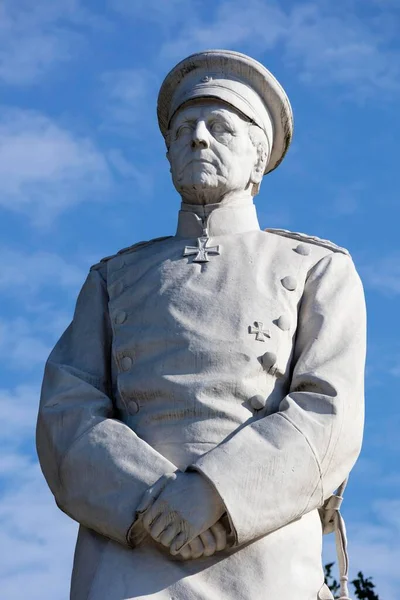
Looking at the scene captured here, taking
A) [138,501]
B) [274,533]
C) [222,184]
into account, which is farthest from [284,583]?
[222,184]

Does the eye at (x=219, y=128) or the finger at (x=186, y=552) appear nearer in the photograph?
the finger at (x=186, y=552)

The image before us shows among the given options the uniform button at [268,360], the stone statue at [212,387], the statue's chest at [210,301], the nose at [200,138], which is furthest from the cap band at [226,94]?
the uniform button at [268,360]

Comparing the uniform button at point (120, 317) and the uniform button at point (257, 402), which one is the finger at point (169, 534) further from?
the uniform button at point (120, 317)

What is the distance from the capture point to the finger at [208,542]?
8.54 meters

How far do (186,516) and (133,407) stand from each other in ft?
3.19

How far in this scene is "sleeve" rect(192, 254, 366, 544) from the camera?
8555 millimetres

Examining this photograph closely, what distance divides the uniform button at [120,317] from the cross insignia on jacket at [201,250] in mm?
527

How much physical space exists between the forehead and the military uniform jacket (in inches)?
21.4

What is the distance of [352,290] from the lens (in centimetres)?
963

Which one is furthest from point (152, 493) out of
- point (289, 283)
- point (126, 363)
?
point (289, 283)

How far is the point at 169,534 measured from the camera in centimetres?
848

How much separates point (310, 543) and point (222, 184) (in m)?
2.33

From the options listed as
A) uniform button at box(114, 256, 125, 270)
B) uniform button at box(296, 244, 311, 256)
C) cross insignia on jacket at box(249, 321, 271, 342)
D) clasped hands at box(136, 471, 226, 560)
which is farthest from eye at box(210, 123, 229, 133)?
clasped hands at box(136, 471, 226, 560)

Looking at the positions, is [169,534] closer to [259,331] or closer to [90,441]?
[90,441]
